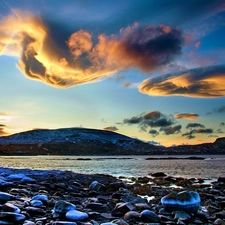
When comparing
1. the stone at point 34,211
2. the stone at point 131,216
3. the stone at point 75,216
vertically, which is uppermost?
the stone at point 34,211

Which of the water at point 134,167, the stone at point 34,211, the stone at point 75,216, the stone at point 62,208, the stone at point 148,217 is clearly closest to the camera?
the stone at point 75,216

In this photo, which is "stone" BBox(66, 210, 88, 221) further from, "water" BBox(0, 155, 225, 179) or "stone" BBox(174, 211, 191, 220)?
"water" BBox(0, 155, 225, 179)

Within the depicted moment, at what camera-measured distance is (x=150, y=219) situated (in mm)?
11867

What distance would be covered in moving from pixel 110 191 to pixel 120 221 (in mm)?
9558

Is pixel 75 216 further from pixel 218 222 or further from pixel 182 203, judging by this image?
pixel 218 222

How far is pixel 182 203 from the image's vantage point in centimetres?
1390

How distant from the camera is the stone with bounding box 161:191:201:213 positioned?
13.8m

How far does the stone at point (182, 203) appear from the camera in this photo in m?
13.8

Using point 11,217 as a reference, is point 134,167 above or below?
above

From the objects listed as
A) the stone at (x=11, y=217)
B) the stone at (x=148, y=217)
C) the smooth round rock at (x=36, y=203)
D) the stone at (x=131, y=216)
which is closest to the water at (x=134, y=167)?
the smooth round rock at (x=36, y=203)

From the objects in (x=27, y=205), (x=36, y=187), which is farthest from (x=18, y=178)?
(x=27, y=205)

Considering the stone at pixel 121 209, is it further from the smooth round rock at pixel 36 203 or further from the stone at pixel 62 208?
the smooth round rock at pixel 36 203

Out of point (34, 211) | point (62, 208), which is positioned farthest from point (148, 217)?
point (34, 211)

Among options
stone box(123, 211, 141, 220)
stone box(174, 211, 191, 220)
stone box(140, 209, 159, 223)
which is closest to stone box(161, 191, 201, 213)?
stone box(174, 211, 191, 220)
